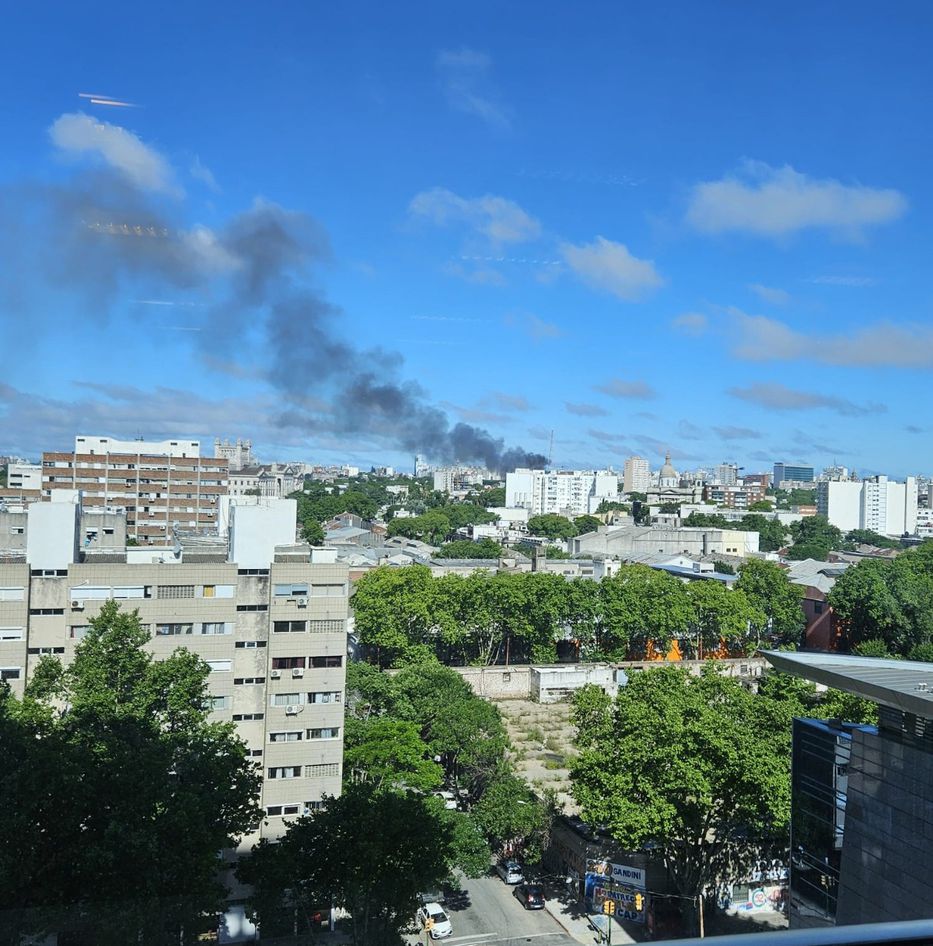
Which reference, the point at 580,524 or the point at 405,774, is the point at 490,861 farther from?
the point at 580,524

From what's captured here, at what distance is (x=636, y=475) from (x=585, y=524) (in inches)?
1149

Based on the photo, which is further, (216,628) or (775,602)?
(775,602)

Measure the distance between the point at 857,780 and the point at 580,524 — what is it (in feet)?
92.4

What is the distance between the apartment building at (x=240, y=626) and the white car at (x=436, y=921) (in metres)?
1.26

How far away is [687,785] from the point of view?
4.76 m

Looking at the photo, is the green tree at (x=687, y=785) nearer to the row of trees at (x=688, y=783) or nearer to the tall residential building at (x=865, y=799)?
the row of trees at (x=688, y=783)

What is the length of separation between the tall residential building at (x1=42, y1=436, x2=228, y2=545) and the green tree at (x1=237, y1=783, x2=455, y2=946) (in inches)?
636

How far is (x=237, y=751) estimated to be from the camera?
4426 mm

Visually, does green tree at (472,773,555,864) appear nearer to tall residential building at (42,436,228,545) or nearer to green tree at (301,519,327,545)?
tall residential building at (42,436,228,545)

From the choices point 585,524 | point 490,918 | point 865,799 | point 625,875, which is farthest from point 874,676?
point 585,524

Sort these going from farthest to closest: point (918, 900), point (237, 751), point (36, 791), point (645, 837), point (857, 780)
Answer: point (645, 837) → point (237, 751) → point (36, 791) → point (857, 780) → point (918, 900)

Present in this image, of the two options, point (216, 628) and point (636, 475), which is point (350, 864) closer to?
point (216, 628)

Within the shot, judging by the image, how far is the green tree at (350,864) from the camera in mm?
3641

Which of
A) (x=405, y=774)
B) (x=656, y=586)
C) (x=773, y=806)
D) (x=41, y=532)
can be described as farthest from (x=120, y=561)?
(x=656, y=586)
